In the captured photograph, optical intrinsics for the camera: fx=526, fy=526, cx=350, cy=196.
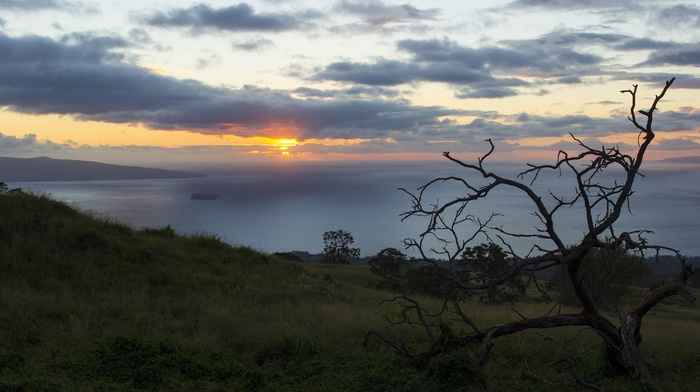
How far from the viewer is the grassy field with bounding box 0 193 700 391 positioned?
21.6ft

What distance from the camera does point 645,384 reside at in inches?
254

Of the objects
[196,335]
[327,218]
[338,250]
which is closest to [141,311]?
[196,335]

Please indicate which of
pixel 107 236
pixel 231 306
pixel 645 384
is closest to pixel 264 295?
pixel 231 306

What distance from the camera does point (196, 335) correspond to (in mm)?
8727

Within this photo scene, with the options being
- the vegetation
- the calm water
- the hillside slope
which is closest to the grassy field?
the hillside slope

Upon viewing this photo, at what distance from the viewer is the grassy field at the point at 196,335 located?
6.59 m

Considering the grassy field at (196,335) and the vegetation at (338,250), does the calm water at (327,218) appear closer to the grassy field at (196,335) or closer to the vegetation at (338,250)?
the vegetation at (338,250)

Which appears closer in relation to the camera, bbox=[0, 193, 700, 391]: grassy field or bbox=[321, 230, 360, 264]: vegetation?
bbox=[0, 193, 700, 391]: grassy field

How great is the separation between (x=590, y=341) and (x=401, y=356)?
3807 millimetres

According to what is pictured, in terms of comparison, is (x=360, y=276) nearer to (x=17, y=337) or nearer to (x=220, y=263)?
(x=220, y=263)

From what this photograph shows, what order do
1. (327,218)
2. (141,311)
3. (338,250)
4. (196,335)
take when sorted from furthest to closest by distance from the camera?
(327,218) < (338,250) < (141,311) < (196,335)

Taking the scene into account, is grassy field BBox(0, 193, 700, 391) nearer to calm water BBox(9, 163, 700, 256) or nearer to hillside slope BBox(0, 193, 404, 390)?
hillside slope BBox(0, 193, 404, 390)

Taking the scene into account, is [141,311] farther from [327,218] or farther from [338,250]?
[327,218]

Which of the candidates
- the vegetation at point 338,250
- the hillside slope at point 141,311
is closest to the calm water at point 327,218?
the vegetation at point 338,250
